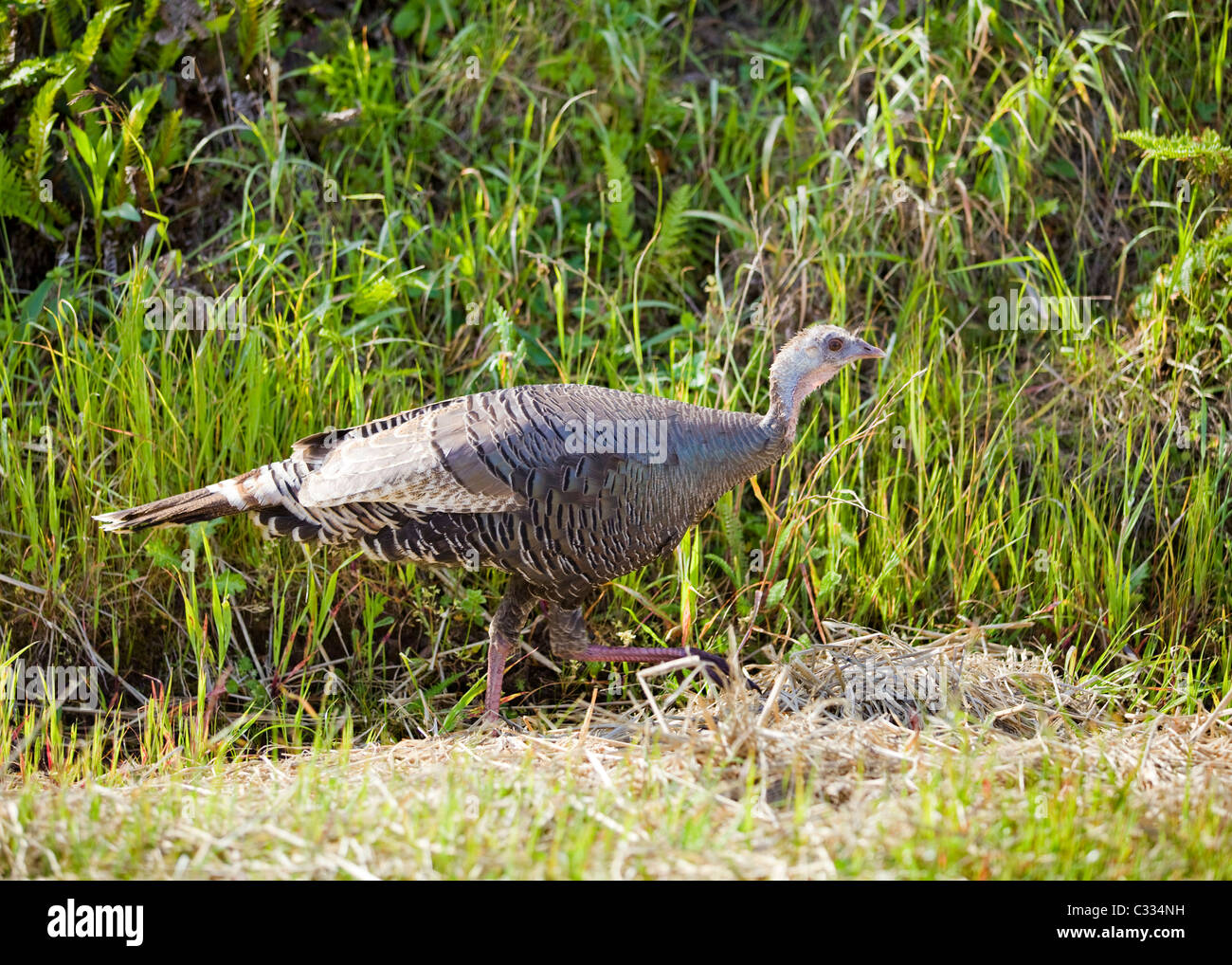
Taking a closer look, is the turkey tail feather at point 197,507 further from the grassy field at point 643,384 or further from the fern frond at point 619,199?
the fern frond at point 619,199

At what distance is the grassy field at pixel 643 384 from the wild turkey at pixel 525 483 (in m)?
0.45

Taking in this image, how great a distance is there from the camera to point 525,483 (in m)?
3.75

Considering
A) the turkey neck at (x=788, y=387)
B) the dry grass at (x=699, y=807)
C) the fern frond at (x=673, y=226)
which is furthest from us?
the fern frond at (x=673, y=226)

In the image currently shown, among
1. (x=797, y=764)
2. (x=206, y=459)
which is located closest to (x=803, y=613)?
(x=797, y=764)

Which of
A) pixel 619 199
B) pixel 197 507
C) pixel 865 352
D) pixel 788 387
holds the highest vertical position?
pixel 619 199

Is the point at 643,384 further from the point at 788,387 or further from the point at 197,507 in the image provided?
the point at 197,507

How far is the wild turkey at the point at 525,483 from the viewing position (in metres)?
3.76

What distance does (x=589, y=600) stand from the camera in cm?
471

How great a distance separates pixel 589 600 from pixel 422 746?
3.69 ft

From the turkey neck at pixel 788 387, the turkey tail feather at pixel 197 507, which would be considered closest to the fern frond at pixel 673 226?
the turkey neck at pixel 788 387

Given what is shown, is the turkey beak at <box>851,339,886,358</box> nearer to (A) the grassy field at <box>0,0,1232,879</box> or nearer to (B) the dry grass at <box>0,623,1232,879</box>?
(A) the grassy field at <box>0,0,1232,879</box>

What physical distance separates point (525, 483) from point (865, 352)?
4.47 ft

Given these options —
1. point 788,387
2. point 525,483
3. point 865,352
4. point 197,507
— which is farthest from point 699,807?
point 197,507

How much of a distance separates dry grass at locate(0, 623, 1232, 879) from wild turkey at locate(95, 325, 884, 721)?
0.57 m
